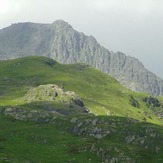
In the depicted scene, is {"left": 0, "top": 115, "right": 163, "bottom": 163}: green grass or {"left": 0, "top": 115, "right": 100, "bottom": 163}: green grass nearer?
{"left": 0, "top": 115, "right": 100, "bottom": 163}: green grass

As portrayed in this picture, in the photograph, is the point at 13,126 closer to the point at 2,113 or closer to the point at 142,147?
the point at 2,113

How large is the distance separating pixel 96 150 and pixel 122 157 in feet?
24.4

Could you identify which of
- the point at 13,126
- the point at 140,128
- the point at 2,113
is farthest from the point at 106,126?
the point at 2,113

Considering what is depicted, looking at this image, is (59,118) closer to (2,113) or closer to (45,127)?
(45,127)

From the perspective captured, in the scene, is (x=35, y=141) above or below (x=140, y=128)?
below

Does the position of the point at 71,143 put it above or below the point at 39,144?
above

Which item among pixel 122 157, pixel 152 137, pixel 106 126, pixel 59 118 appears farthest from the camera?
pixel 59 118

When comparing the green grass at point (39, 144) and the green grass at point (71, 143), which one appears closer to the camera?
the green grass at point (39, 144)

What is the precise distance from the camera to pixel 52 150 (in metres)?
87.4

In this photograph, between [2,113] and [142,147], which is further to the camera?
[2,113]

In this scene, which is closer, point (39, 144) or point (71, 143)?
point (39, 144)

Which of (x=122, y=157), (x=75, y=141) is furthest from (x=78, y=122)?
(x=122, y=157)

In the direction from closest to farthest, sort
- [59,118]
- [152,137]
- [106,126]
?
1. [152,137]
2. [106,126]
3. [59,118]

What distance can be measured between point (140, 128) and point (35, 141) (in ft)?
90.2
